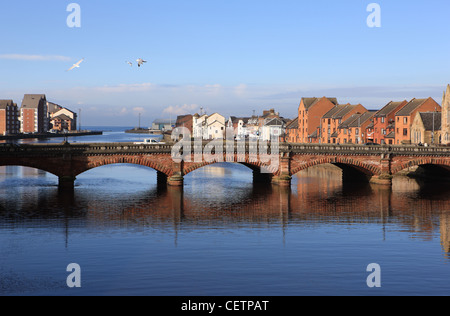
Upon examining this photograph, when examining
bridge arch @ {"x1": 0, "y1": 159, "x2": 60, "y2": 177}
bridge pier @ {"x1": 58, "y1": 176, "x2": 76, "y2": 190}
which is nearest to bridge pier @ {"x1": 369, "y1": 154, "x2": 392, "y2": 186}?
bridge pier @ {"x1": 58, "y1": 176, "x2": 76, "y2": 190}

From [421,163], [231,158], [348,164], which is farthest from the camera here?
[421,163]

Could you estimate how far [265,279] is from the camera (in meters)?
43.7

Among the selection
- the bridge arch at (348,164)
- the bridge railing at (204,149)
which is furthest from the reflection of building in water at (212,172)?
the bridge railing at (204,149)

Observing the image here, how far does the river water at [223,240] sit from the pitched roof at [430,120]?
37.0 meters

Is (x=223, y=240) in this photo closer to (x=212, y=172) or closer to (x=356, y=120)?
(x=212, y=172)

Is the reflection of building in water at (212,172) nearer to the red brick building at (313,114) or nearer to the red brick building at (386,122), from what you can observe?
the red brick building at (313,114)

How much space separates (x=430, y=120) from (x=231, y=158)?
60927 millimetres

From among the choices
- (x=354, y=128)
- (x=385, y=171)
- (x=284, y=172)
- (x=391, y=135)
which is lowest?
(x=284, y=172)

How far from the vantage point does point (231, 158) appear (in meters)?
99.2

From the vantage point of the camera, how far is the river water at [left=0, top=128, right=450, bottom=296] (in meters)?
42.4

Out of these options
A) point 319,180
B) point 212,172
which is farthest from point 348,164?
point 212,172

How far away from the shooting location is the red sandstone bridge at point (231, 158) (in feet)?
289
